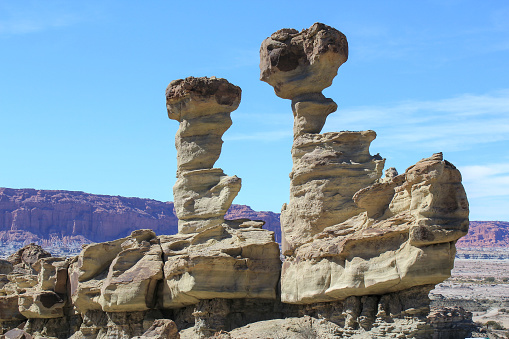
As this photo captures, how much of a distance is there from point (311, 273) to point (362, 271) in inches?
95.9

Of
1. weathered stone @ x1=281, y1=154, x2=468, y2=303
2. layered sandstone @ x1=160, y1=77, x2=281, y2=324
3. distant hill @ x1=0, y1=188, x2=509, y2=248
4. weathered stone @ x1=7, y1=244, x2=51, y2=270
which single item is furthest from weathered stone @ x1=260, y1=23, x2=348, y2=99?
distant hill @ x1=0, y1=188, x2=509, y2=248

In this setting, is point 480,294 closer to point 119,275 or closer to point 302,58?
point 302,58

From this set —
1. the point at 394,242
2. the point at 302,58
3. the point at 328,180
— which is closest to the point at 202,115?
the point at 302,58

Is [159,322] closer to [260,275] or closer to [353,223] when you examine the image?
[260,275]

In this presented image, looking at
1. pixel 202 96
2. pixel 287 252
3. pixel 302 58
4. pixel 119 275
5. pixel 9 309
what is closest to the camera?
pixel 287 252

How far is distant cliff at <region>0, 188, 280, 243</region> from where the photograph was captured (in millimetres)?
151875

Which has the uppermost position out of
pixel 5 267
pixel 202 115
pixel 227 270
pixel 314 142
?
pixel 202 115

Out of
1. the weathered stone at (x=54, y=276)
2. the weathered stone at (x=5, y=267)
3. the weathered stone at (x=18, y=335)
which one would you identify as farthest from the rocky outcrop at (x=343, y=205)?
the weathered stone at (x=5, y=267)

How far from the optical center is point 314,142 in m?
26.0

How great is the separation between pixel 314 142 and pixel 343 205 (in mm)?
2485

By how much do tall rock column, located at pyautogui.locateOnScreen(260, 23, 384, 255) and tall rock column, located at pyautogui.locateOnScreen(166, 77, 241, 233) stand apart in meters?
2.33

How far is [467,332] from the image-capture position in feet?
66.7

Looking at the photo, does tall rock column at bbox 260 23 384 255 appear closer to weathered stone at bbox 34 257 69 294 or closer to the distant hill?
weathered stone at bbox 34 257 69 294

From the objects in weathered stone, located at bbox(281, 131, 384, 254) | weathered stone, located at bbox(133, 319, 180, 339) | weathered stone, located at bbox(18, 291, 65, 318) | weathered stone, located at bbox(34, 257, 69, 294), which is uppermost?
weathered stone, located at bbox(281, 131, 384, 254)
